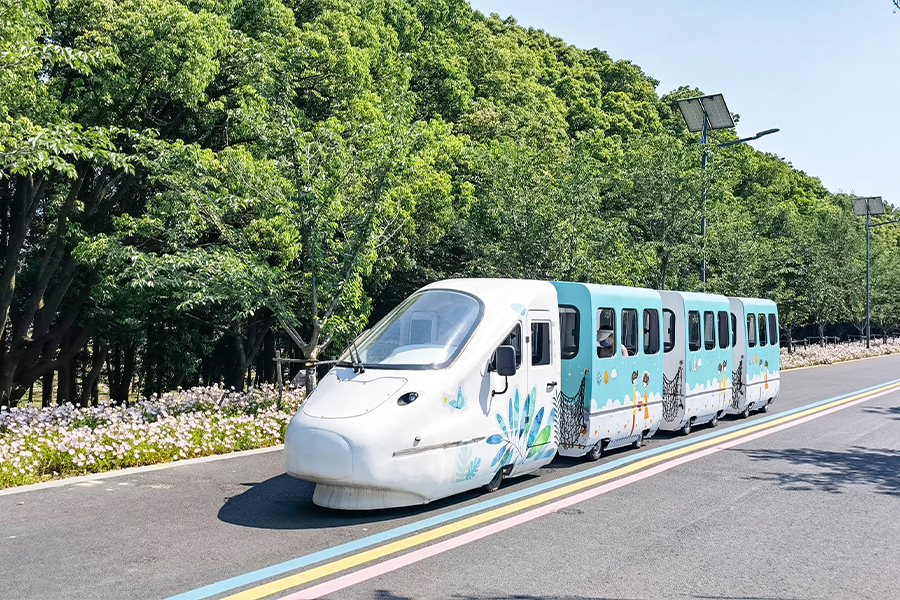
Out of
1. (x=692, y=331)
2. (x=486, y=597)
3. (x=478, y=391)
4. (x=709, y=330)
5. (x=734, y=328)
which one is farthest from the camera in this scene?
(x=734, y=328)

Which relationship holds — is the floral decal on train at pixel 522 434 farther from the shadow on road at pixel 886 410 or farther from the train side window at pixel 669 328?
the shadow on road at pixel 886 410

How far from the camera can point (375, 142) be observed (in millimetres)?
13688

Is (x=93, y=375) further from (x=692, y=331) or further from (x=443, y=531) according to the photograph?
(x=443, y=531)

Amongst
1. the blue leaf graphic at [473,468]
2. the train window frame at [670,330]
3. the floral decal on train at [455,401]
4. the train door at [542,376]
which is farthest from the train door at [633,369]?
the floral decal on train at [455,401]

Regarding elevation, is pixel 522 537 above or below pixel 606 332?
below

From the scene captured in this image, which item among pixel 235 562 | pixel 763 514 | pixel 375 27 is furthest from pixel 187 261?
pixel 375 27

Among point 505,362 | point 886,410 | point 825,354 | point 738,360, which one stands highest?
point 505,362

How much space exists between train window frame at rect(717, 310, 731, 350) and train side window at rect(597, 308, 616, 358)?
15.5ft

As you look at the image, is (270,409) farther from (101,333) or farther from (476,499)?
(101,333)

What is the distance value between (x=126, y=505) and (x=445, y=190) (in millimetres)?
14580

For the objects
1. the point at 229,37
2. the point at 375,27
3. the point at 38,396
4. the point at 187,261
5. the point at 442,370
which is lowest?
the point at 38,396

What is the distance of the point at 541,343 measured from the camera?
9.34m

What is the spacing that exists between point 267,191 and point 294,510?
23.5ft

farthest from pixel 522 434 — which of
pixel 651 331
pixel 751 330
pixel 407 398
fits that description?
pixel 751 330
